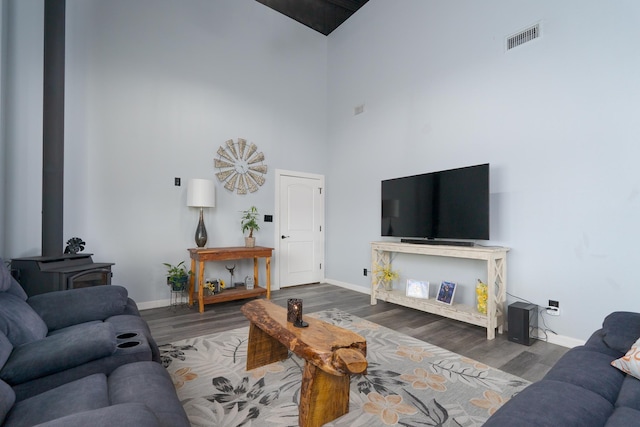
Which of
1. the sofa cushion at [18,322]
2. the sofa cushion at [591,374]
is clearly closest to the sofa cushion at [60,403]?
the sofa cushion at [18,322]

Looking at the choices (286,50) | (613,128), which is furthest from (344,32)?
(613,128)

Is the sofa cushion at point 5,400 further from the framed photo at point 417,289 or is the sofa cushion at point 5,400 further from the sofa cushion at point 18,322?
the framed photo at point 417,289

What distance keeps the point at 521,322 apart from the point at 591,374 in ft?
5.10

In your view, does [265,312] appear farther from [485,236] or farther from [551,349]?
[551,349]

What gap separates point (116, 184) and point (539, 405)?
14.0ft

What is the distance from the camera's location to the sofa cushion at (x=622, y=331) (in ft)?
5.03

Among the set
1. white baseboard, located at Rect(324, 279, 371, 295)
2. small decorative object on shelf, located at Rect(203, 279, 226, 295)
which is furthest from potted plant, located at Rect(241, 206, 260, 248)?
white baseboard, located at Rect(324, 279, 371, 295)

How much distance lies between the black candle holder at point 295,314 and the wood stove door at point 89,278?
2153mm

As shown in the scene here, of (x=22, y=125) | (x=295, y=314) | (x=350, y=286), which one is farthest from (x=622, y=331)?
(x=22, y=125)

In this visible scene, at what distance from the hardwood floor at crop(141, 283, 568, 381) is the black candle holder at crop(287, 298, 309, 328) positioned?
4.84ft

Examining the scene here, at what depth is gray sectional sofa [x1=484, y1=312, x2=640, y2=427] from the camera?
3.38 feet

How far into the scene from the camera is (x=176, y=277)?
3818 millimetres

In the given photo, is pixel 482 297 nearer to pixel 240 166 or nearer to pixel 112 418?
pixel 112 418

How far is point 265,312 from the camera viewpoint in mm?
2148
